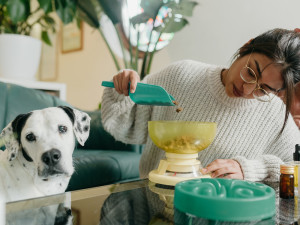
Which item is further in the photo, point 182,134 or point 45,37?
point 45,37

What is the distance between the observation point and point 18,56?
136cm

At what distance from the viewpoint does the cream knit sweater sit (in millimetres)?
961

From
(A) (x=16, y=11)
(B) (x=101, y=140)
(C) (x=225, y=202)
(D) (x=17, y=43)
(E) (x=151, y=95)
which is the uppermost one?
(A) (x=16, y=11)

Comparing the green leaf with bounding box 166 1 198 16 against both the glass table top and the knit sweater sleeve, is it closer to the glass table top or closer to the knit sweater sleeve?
the knit sweater sleeve

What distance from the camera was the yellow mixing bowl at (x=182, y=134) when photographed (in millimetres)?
688

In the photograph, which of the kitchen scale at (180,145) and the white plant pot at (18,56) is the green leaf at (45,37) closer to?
the white plant pot at (18,56)

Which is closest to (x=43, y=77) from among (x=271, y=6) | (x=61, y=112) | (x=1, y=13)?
(x=1, y=13)

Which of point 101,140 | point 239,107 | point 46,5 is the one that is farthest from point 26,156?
point 46,5

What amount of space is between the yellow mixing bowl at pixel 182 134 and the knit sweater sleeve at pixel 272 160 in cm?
16

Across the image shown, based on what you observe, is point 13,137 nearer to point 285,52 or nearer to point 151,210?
point 151,210

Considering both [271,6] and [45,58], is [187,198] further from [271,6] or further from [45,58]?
[45,58]

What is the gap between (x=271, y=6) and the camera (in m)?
1.52

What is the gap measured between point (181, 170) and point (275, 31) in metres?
0.52

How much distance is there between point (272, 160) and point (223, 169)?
21 cm
